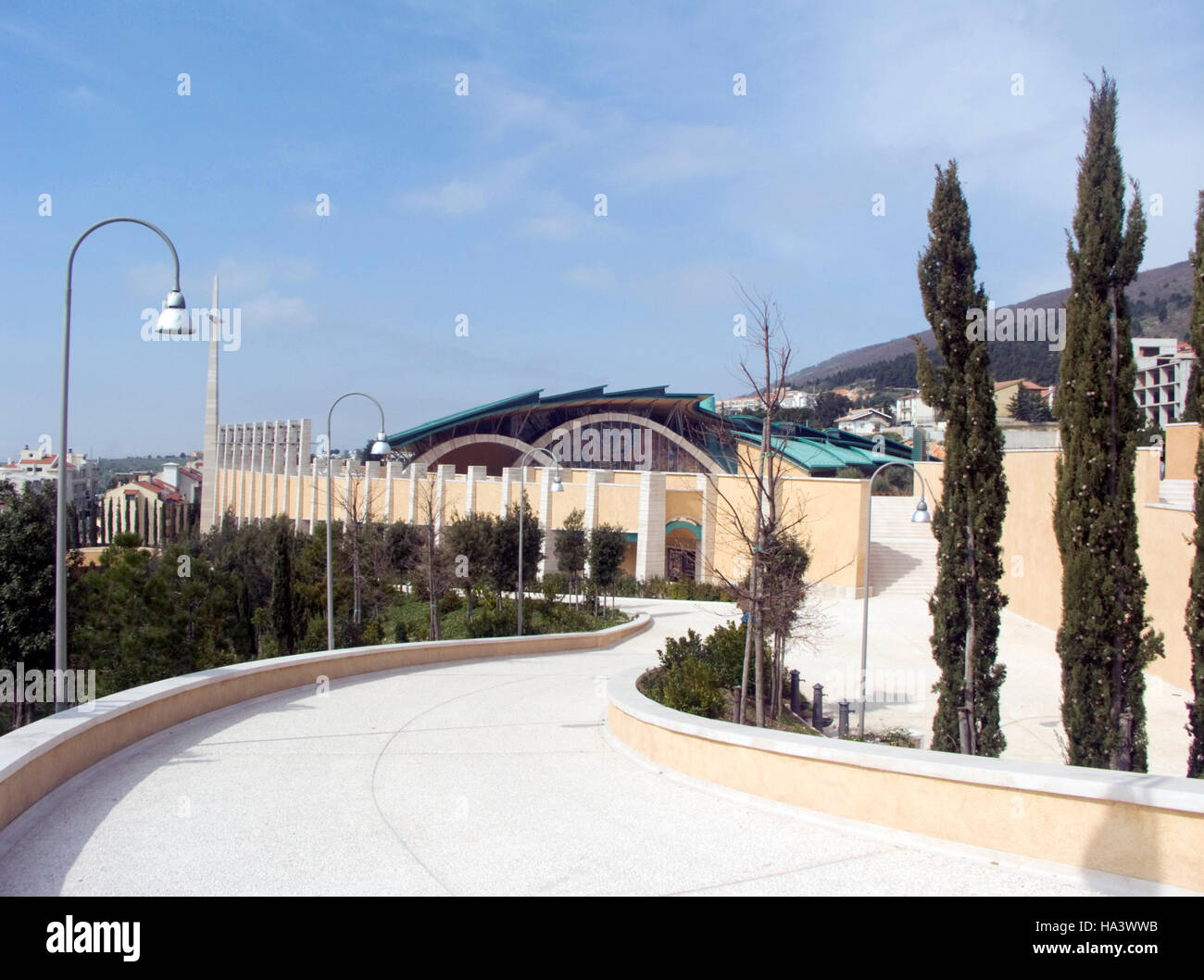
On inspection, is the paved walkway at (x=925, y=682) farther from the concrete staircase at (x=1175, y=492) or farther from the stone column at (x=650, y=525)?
the stone column at (x=650, y=525)

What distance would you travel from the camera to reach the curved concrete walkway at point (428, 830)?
493 cm

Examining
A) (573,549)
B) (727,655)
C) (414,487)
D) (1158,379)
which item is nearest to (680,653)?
(727,655)

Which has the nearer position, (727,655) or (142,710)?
(142,710)

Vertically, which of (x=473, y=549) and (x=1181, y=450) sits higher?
(x=1181, y=450)

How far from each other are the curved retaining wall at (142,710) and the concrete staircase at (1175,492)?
16672mm

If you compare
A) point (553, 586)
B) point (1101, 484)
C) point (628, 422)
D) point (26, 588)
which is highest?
point (628, 422)

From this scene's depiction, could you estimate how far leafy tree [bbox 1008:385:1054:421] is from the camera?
85625 mm

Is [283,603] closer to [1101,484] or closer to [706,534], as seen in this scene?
[706,534]

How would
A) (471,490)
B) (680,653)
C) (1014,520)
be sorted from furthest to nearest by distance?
(471,490) → (1014,520) → (680,653)

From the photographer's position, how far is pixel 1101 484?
8820 millimetres

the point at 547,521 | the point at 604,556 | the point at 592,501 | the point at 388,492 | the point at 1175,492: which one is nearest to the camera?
the point at 1175,492

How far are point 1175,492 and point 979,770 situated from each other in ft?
63.9

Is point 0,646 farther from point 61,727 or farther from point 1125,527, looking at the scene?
point 1125,527

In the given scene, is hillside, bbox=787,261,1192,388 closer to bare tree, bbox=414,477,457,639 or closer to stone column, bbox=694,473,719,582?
stone column, bbox=694,473,719,582
